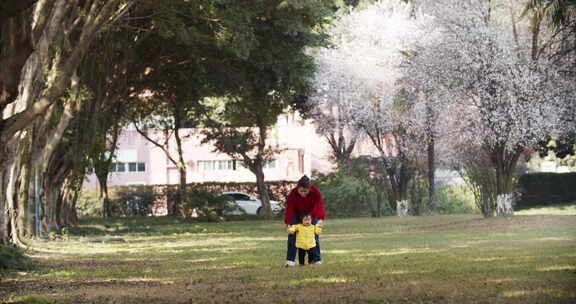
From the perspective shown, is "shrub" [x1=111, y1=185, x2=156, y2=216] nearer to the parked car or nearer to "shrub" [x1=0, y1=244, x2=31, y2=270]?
the parked car

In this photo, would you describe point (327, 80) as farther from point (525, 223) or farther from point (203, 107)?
point (525, 223)

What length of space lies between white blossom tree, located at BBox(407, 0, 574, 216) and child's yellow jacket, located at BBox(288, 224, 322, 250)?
18442 mm

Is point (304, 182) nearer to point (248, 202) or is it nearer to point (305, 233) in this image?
point (305, 233)

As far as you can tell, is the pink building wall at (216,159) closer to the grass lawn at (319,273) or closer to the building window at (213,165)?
the building window at (213,165)

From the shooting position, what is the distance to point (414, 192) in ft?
A: 155

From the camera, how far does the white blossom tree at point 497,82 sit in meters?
33.2

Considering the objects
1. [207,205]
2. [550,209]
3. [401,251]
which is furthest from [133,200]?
[401,251]

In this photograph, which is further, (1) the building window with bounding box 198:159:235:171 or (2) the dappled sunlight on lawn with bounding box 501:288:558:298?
(1) the building window with bounding box 198:159:235:171

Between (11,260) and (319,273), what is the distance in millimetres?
5912

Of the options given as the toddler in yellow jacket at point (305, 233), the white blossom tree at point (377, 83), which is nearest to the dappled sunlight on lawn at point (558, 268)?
the toddler in yellow jacket at point (305, 233)

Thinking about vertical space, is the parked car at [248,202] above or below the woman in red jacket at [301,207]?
above

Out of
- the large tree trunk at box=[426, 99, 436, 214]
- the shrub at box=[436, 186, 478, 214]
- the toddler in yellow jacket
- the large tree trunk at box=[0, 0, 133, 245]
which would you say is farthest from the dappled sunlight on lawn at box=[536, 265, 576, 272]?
the shrub at box=[436, 186, 478, 214]

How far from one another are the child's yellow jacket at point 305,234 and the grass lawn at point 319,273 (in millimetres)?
335

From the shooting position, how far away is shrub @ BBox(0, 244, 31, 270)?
16906 mm
